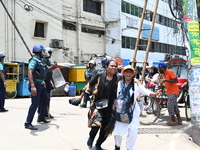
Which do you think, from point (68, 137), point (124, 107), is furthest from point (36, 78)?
point (124, 107)

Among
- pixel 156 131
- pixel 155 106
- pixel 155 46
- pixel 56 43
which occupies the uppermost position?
pixel 155 46

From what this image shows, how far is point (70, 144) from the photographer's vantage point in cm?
469

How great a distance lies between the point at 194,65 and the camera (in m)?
5.14

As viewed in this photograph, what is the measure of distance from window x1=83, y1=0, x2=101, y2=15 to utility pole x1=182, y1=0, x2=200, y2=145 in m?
21.1

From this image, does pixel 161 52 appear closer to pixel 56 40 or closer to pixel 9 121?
pixel 56 40

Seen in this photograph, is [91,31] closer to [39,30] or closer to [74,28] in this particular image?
[74,28]

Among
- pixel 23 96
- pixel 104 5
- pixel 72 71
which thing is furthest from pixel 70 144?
pixel 104 5

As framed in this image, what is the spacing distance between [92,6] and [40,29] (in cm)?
727

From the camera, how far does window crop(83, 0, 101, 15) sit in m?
25.5

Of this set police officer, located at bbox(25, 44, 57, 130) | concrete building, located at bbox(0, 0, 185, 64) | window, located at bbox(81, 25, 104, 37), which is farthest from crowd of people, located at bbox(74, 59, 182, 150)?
window, located at bbox(81, 25, 104, 37)

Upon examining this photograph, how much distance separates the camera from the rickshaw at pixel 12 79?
44.4 feet

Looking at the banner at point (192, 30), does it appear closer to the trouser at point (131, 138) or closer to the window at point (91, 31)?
the trouser at point (131, 138)

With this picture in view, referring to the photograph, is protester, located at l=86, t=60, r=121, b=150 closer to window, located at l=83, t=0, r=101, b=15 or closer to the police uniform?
the police uniform

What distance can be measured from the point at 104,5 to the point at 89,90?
969 inches
